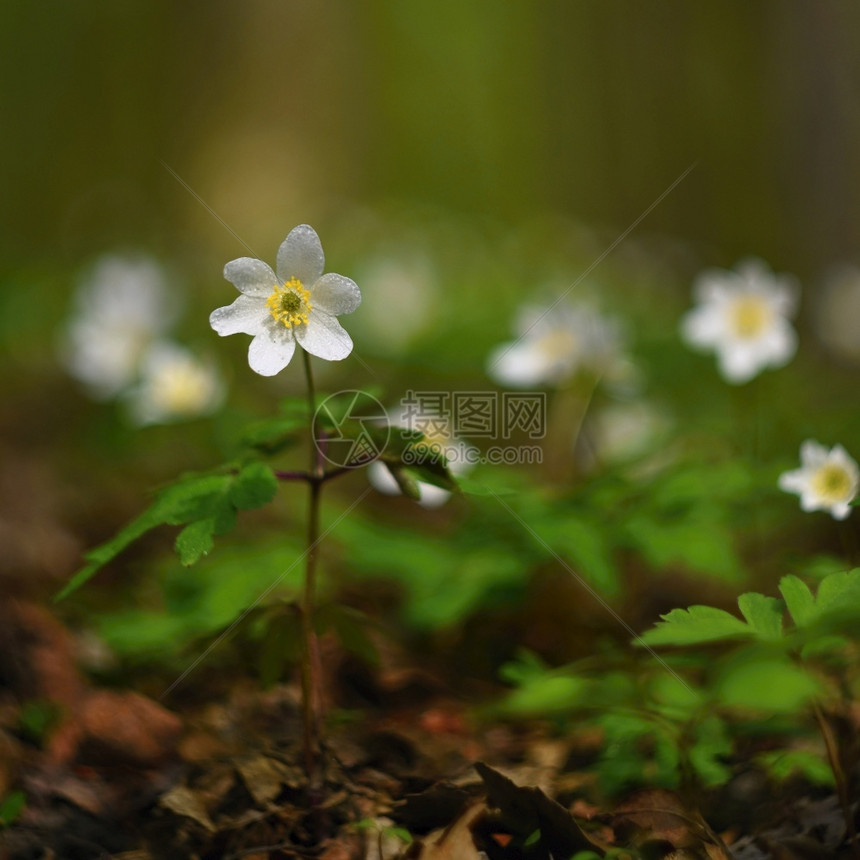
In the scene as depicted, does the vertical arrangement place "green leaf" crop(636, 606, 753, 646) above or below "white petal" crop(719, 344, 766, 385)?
below

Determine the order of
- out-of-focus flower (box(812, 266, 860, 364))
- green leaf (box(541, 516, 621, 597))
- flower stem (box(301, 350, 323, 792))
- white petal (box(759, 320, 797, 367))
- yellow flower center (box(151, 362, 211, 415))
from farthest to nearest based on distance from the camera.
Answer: out-of-focus flower (box(812, 266, 860, 364)) → yellow flower center (box(151, 362, 211, 415)) → white petal (box(759, 320, 797, 367)) → green leaf (box(541, 516, 621, 597)) → flower stem (box(301, 350, 323, 792))

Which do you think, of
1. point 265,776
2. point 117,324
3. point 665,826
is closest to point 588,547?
point 665,826

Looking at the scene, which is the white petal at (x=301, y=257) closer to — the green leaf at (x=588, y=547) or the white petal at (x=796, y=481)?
the green leaf at (x=588, y=547)

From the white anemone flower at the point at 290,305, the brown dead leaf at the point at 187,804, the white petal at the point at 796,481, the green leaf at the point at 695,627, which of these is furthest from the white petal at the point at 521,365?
the brown dead leaf at the point at 187,804

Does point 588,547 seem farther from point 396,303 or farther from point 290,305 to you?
point 396,303

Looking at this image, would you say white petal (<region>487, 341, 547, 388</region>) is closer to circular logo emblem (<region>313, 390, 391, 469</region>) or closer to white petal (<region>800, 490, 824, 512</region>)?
white petal (<region>800, 490, 824, 512</region>)

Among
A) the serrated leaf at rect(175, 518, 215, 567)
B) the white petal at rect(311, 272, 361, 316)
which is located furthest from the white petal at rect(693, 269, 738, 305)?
→ the serrated leaf at rect(175, 518, 215, 567)
